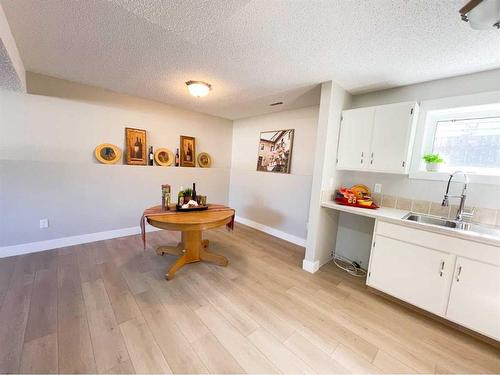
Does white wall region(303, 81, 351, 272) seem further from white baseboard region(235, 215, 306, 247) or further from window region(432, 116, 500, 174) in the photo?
window region(432, 116, 500, 174)

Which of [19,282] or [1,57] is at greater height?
[1,57]

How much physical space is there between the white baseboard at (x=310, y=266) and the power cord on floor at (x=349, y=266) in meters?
0.38

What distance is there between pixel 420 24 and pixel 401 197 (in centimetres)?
169

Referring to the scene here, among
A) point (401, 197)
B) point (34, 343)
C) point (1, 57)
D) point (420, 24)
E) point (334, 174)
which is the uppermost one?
point (420, 24)

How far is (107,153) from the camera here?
3020 millimetres

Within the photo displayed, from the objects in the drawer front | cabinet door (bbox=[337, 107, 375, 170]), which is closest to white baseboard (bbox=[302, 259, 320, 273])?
the drawer front

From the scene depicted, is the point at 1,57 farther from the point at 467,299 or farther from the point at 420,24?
the point at 467,299

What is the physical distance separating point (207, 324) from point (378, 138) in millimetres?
2484

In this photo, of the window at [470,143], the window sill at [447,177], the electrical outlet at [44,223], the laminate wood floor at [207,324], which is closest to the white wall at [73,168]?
the electrical outlet at [44,223]

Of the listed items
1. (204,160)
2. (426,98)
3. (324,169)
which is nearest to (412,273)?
(324,169)

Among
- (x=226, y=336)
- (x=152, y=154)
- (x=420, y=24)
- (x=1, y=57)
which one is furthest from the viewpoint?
(x=152, y=154)

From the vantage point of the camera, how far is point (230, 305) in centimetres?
180

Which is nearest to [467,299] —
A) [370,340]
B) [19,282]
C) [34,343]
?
[370,340]

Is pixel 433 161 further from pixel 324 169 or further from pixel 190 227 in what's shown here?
pixel 190 227
